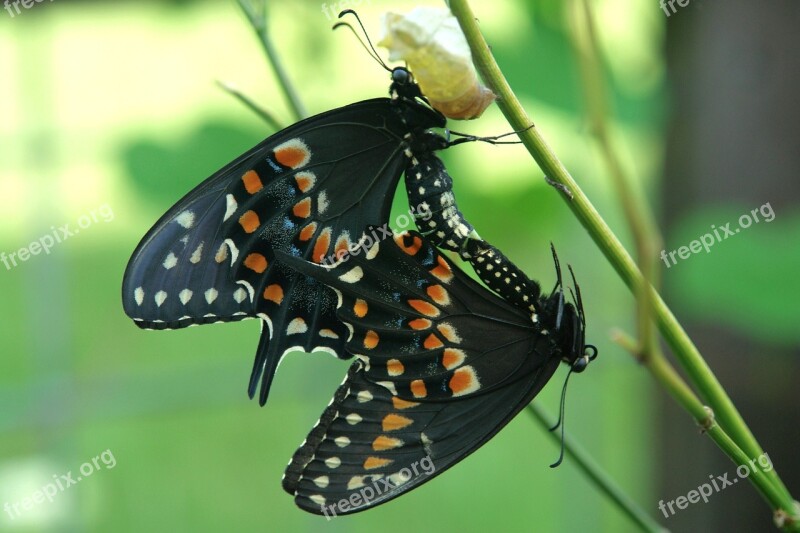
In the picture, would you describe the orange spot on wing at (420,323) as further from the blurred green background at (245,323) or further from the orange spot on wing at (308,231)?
the blurred green background at (245,323)

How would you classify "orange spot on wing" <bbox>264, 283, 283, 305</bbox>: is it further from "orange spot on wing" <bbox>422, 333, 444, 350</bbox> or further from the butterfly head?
the butterfly head

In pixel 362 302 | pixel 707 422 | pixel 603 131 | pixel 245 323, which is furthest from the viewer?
pixel 245 323

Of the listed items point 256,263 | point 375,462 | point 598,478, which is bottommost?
point 598,478

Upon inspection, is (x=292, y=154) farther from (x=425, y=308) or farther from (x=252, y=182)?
(x=425, y=308)

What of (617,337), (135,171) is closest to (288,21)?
(135,171)

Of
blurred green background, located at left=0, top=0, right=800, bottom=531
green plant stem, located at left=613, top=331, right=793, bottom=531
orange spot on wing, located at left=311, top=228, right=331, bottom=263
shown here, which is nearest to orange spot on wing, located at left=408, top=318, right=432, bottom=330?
orange spot on wing, located at left=311, top=228, right=331, bottom=263

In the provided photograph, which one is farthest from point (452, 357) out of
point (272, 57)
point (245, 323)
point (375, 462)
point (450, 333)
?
point (245, 323)

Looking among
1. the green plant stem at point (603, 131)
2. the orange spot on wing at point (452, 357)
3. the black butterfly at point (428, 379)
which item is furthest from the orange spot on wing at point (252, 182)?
the green plant stem at point (603, 131)
